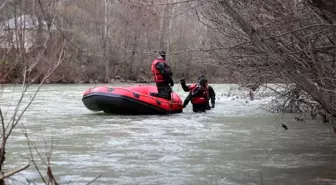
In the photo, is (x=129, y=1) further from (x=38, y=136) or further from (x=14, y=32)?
(x=38, y=136)

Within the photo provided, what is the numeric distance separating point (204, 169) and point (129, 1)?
7.67 feet

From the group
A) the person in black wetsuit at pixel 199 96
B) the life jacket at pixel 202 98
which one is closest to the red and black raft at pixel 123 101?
the person in black wetsuit at pixel 199 96

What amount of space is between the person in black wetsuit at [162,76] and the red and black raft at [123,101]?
195mm

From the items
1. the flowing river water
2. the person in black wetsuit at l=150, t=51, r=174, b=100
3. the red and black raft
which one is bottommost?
the flowing river water

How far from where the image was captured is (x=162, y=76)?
1184 centimetres

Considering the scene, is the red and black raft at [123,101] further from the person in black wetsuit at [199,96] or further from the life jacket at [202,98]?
the life jacket at [202,98]

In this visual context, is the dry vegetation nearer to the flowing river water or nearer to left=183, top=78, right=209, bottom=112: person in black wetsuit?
the flowing river water

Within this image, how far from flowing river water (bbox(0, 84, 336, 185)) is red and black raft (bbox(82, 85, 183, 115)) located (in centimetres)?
25

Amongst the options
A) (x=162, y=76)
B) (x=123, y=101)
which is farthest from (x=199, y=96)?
(x=123, y=101)

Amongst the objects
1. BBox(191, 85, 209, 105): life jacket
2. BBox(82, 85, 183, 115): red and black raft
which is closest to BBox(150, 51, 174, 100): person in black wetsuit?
BBox(82, 85, 183, 115): red and black raft

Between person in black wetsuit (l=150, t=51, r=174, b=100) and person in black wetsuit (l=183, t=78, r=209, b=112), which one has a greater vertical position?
person in black wetsuit (l=150, t=51, r=174, b=100)

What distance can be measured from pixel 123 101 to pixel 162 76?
108 centimetres

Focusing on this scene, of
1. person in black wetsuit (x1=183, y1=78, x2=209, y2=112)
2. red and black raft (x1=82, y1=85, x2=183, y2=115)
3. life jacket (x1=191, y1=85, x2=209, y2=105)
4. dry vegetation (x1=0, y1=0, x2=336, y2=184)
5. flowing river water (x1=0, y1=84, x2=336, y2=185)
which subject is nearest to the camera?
dry vegetation (x1=0, y1=0, x2=336, y2=184)

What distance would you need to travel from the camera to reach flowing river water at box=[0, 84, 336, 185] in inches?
231
